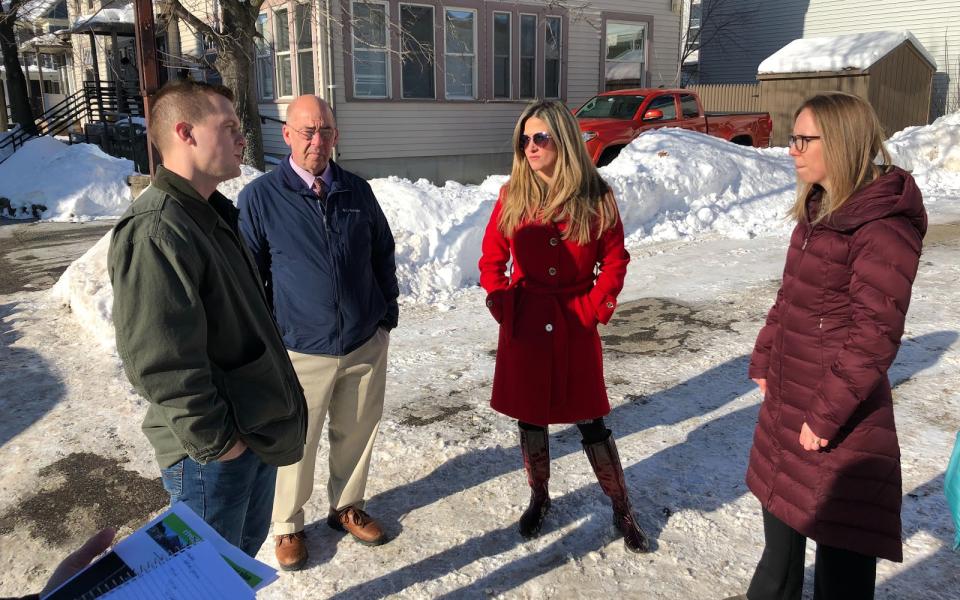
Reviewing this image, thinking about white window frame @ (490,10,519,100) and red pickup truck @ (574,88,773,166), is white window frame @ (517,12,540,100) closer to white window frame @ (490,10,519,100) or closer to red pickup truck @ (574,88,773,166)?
white window frame @ (490,10,519,100)

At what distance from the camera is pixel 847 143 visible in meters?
2.12

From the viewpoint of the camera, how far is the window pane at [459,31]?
15.5 meters

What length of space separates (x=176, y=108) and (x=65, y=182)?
1295 cm

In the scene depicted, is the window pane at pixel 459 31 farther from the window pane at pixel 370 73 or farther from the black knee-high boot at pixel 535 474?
the black knee-high boot at pixel 535 474

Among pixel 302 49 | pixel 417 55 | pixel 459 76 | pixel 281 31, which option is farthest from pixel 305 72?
pixel 459 76

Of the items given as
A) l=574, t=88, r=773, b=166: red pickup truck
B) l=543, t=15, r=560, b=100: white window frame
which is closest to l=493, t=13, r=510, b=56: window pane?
l=543, t=15, r=560, b=100: white window frame

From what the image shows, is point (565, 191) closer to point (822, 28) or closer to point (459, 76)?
point (459, 76)

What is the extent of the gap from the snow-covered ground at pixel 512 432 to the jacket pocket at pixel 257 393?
1.23 metres

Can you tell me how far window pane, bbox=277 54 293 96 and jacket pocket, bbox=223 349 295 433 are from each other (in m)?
14.3

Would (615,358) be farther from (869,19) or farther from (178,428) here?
(869,19)

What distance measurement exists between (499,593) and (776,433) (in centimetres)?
128

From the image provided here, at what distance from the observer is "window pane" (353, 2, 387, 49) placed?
1445cm

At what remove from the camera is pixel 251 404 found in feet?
6.56

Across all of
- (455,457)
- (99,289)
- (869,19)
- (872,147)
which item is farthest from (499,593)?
(869,19)
